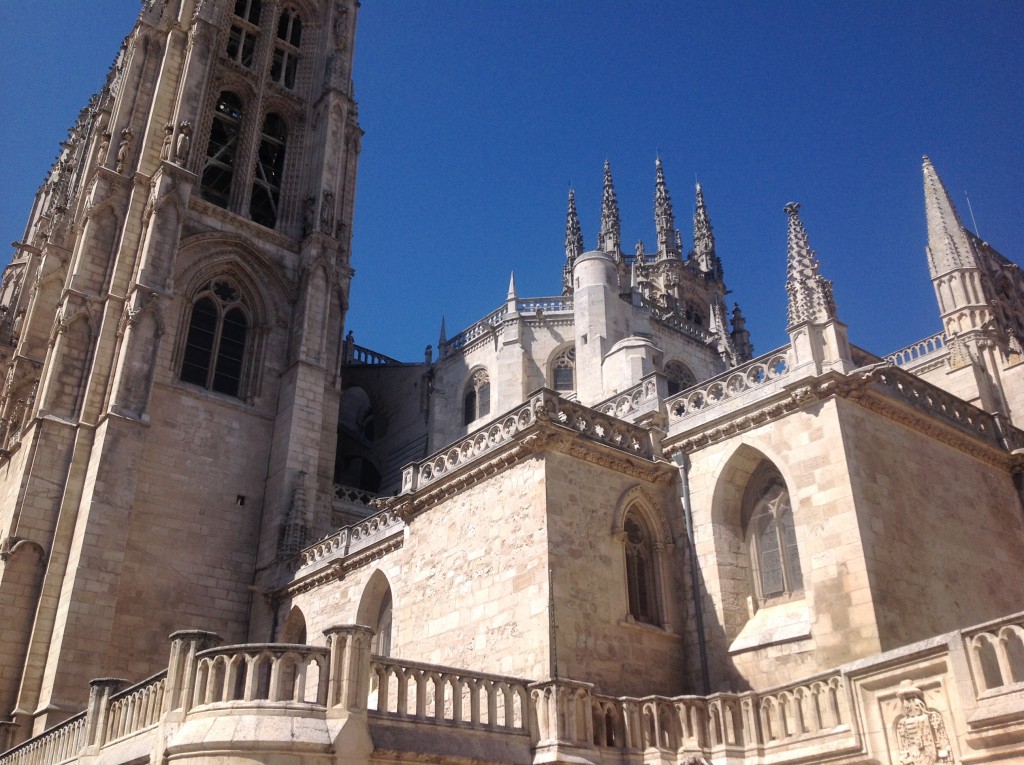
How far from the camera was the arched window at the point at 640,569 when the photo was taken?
47.8ft

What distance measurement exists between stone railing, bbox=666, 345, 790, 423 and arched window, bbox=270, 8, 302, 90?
73.0 feet

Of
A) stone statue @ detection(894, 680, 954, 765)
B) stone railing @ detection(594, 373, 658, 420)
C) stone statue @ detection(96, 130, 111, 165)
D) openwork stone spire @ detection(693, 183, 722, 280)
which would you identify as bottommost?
stone statue @ detection(894, 680, 954, 765)

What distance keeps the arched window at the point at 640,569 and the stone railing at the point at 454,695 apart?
116 inches

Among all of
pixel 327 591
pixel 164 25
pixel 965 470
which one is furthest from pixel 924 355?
pixel 164 25

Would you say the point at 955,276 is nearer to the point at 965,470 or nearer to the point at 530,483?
the point at 965,470

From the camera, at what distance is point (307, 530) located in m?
24.0

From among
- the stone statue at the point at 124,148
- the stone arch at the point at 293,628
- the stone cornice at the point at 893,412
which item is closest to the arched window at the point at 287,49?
the stone statue at the point at 124,148

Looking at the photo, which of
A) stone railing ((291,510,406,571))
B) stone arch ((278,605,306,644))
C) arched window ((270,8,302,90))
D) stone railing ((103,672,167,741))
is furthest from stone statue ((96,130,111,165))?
stone railing ((103,672,167,741))

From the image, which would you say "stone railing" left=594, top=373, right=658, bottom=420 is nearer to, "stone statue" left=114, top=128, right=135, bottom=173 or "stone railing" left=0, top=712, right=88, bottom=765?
"stone railing" left=0, top=712, right=88, bottom=765

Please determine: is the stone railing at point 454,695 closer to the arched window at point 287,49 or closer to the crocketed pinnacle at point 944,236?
the crocketed pinnacle at point 944,236

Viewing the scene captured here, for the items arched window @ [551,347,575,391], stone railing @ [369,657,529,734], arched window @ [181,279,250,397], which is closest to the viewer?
stone railing @ [369,657,529,734]

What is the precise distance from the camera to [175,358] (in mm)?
25328

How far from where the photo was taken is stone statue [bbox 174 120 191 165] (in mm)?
26609

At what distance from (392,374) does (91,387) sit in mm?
14555
